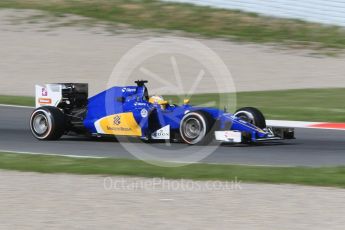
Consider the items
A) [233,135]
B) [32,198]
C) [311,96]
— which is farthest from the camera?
[311,96]

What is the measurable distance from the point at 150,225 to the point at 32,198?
5.61 feet

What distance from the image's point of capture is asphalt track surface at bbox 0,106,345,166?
35.9 ft

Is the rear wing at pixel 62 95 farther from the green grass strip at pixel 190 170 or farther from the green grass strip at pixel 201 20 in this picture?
the green grass strip at pixel 201 20

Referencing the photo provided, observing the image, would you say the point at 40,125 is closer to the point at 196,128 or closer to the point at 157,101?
the point at 157,101

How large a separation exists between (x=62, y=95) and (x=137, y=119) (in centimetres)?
163

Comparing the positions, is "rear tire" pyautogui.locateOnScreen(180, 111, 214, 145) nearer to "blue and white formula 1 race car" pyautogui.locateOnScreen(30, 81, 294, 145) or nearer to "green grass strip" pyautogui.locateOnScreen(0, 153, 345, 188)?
"blue and white formula 1 race car" pyautogui.locateOnScreen(30, 81, 294, 145)

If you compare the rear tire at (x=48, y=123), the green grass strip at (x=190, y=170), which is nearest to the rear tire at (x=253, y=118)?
the green grass strip at (x=190, y=170)

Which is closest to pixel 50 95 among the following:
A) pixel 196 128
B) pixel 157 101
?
pixel 157 101

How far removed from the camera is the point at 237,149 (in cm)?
1187

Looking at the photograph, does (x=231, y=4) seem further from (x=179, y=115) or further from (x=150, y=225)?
(x=150, y=225)

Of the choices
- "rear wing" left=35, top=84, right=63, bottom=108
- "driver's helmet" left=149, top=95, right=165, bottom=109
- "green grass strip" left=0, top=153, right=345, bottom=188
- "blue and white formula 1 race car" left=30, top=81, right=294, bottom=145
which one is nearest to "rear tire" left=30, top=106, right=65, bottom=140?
"blue and white formula 1 race car" left=30, top=81, right=294, bottom=145

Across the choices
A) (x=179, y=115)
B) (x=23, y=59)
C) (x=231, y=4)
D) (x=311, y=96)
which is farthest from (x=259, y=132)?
(x=231, y=4)

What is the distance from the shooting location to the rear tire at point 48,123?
1271 centimetres

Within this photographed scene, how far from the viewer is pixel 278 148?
1203 cm
